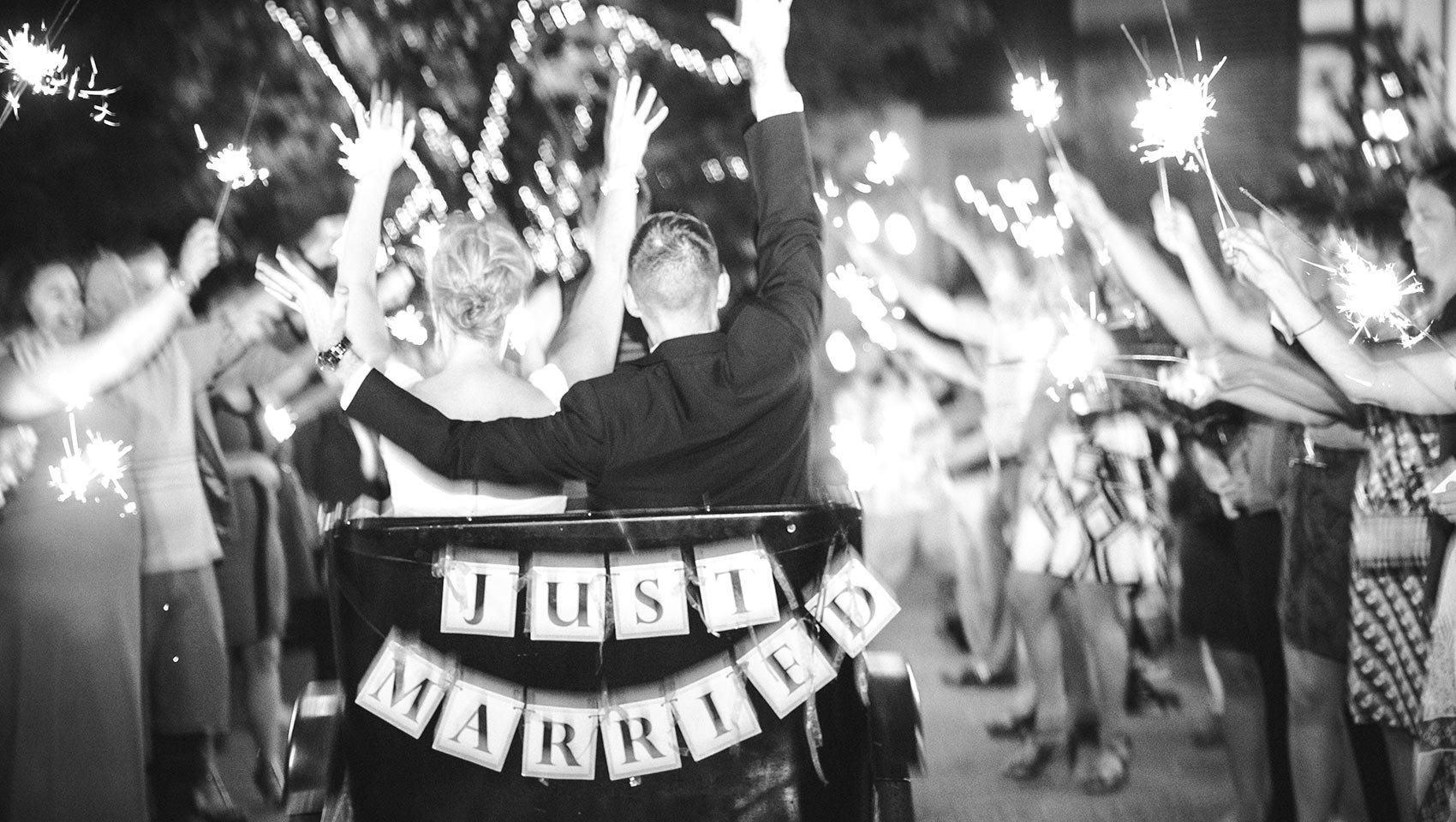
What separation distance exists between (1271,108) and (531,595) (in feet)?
51.6

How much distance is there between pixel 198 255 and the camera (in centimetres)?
457

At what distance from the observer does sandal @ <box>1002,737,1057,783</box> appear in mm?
6027

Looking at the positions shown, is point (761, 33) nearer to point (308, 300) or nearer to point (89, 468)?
point (308, 300)

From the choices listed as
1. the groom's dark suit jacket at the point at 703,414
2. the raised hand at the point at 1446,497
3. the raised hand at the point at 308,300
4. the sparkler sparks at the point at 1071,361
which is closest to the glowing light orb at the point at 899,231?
the sparkler sparks at the point at 1071,361

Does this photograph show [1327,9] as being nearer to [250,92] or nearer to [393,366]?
[250,92]

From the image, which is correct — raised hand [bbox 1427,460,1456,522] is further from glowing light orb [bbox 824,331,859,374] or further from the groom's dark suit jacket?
glowing light orb [bbox 824,331,859,374]

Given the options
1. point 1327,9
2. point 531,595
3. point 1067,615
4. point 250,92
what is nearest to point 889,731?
point 531,595

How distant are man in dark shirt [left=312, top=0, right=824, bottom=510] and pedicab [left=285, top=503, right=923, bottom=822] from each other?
42cm

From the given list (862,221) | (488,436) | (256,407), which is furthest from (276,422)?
(862,221)

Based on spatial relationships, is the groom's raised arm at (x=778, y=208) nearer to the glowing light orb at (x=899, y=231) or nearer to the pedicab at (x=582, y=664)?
the pedicab at (x=582, y=664)

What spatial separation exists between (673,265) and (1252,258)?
1.62 meters

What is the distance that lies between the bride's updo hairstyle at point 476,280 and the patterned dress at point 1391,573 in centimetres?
267

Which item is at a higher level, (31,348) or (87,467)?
(31,348)

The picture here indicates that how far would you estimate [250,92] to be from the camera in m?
12.1
